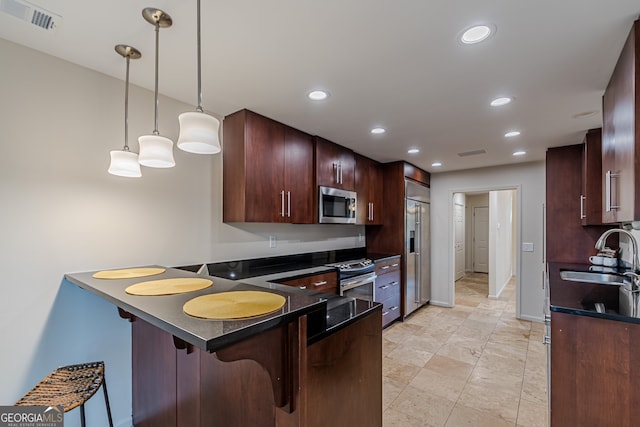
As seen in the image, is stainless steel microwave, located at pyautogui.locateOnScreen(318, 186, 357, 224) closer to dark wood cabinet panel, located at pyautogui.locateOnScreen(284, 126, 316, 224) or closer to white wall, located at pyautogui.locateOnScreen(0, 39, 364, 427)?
dark wood cabinet panel, located at pyautogui.locateOnScreen(284, 126, 316, 224)

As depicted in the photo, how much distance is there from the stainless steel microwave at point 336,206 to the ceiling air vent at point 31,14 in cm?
233

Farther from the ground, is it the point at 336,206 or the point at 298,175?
the point at 298,175

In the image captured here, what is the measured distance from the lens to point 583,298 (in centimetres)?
181

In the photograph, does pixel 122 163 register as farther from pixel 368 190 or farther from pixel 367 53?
pixel 368 190

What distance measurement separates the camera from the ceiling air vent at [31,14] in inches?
53.4

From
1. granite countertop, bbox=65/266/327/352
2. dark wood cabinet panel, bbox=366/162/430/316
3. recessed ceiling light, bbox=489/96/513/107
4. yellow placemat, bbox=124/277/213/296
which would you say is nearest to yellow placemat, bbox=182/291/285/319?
granite countertop, bbox=65/266/327/352

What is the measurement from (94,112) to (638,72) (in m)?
3.05

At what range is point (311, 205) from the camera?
3195 millimetres

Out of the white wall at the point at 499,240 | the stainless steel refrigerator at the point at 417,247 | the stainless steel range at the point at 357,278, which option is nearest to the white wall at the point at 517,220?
the stainless steel refrigerator at the point at 417,247

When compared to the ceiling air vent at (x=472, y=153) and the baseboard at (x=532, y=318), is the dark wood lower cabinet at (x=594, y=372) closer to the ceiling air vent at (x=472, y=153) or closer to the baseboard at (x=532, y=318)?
the ceiling air vent at (x=472, y=153)

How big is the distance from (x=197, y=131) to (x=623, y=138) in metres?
2.17

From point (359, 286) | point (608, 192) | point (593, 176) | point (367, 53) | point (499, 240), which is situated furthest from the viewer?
point (499, 240)

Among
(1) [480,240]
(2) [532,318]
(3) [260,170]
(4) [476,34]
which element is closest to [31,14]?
(3) [260,170]

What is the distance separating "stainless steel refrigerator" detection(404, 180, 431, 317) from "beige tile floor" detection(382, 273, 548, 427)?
0.36 meters
